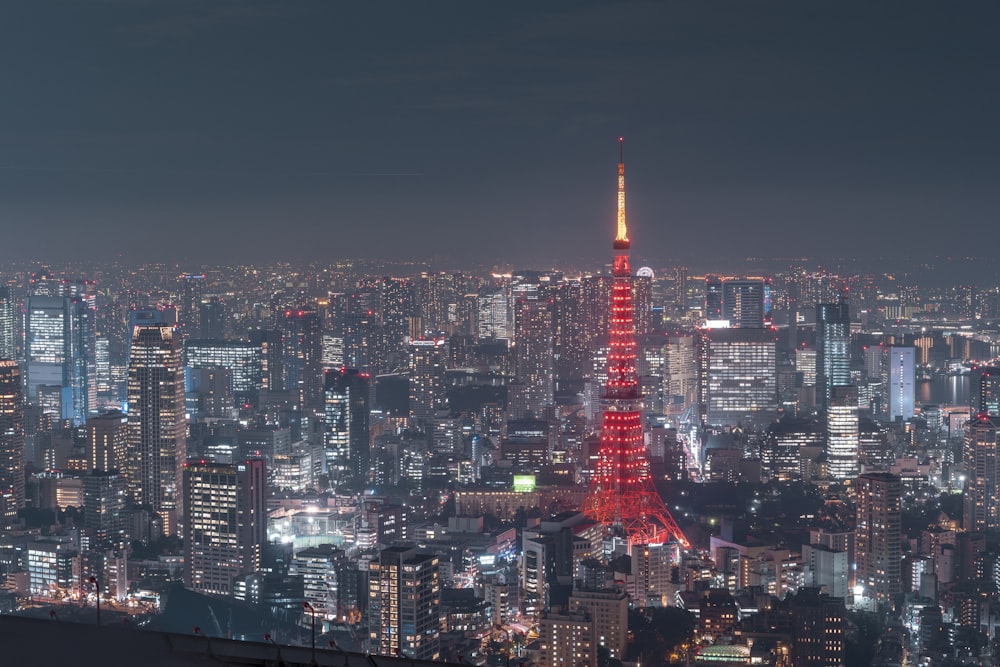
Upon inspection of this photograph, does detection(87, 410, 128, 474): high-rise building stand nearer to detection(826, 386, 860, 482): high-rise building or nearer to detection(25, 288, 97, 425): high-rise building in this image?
detection(25, 288, 97, 425): high-rise building

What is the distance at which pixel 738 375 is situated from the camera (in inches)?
462

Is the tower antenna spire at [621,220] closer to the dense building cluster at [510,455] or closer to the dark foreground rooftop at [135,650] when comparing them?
the dense building cluster at [510,455]

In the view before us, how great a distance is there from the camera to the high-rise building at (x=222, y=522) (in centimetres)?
712

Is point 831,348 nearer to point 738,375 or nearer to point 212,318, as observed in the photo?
point 738,375

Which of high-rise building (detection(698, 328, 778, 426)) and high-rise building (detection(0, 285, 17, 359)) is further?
high-rise building (detection(698, 328, 778, 426))

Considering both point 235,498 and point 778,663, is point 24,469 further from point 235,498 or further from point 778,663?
point 778,663

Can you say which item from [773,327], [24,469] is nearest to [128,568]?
[24,469]

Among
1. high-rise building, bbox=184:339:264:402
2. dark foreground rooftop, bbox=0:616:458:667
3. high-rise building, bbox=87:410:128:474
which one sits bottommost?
high-rise building, bbox=87:410:128:474

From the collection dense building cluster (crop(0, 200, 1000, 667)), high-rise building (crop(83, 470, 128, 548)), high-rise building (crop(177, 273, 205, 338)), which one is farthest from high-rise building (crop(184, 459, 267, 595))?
high-rise building (crop(177, 273, 205, 338))

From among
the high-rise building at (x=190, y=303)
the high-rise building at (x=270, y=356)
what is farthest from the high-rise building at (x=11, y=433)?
the high-rise building at (x=270, y=356)

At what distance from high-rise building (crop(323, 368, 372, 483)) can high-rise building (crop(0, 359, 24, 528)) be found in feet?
7.36

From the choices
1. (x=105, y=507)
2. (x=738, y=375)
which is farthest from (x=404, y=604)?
(x=738, y=375)

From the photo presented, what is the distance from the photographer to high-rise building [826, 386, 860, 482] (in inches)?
376

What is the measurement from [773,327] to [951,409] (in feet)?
5.38
